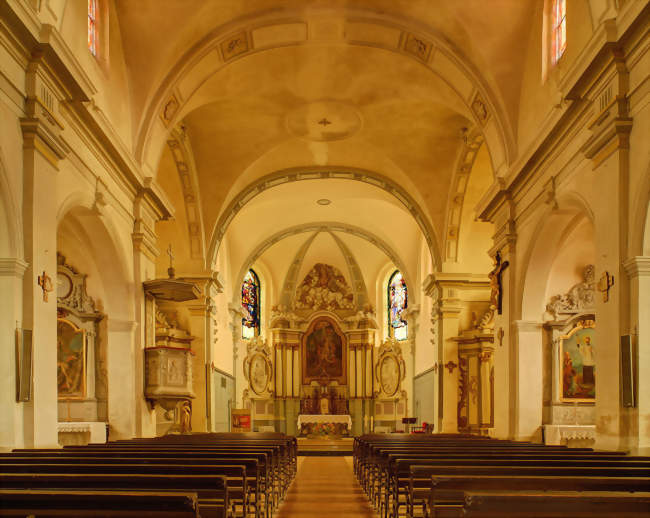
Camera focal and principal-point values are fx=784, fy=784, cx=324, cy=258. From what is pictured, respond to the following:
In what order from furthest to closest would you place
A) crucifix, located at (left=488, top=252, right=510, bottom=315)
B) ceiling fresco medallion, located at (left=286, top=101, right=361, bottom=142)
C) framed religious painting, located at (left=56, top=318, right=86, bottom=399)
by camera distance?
ceiling fresco medallion, located at (left=286, top=101, right=361, bottom=142), crucifix, located at (left=488, top=252, right=510, bottom=315), framed religious painting, located at (left=56, top=318, right=86, bottom=399)

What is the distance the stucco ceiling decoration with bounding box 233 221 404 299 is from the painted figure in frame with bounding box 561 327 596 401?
12013 millimetres

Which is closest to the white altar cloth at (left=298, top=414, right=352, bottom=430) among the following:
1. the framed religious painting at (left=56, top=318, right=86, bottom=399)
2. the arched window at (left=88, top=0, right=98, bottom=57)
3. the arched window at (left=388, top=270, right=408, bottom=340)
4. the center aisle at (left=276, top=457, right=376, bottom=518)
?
the arched window at (left=388, top=270, right=408, bottom=340)

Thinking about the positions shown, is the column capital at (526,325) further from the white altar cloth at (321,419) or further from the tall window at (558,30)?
the white altar cloth at (321,419)

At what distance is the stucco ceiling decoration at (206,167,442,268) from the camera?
1967 centimetres

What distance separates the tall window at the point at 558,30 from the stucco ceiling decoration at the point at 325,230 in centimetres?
1427

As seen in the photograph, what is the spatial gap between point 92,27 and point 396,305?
19.1 metres

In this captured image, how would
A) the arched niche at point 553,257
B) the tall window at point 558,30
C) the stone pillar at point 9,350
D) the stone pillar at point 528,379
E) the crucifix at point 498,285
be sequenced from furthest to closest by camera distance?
1. the crucifix at point 498,285
2. the stone pillar at point 528,379
3. the arched niche at point 553,257
4. the tall window at point 558,30
5. the stone pillar at point 9,350

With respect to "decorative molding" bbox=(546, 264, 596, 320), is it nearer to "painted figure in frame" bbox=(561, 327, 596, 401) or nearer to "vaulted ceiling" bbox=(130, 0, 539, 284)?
"painted figure in frame" bbox=(561, 327, 596, 401)

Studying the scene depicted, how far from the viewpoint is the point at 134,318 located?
42.5 feet

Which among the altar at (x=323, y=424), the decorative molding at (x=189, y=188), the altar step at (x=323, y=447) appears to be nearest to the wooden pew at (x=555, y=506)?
the decorative molding at (x=189, y=188)

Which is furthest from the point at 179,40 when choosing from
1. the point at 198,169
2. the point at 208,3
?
the point at 198,169

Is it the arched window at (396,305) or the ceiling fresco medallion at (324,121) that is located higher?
the ceiling fresco medallion at (324,121)

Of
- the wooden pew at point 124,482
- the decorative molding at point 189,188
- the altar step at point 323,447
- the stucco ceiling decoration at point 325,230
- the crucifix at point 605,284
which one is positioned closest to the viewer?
the wooden pew at point 124,482

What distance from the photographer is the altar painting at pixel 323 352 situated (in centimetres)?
2920
